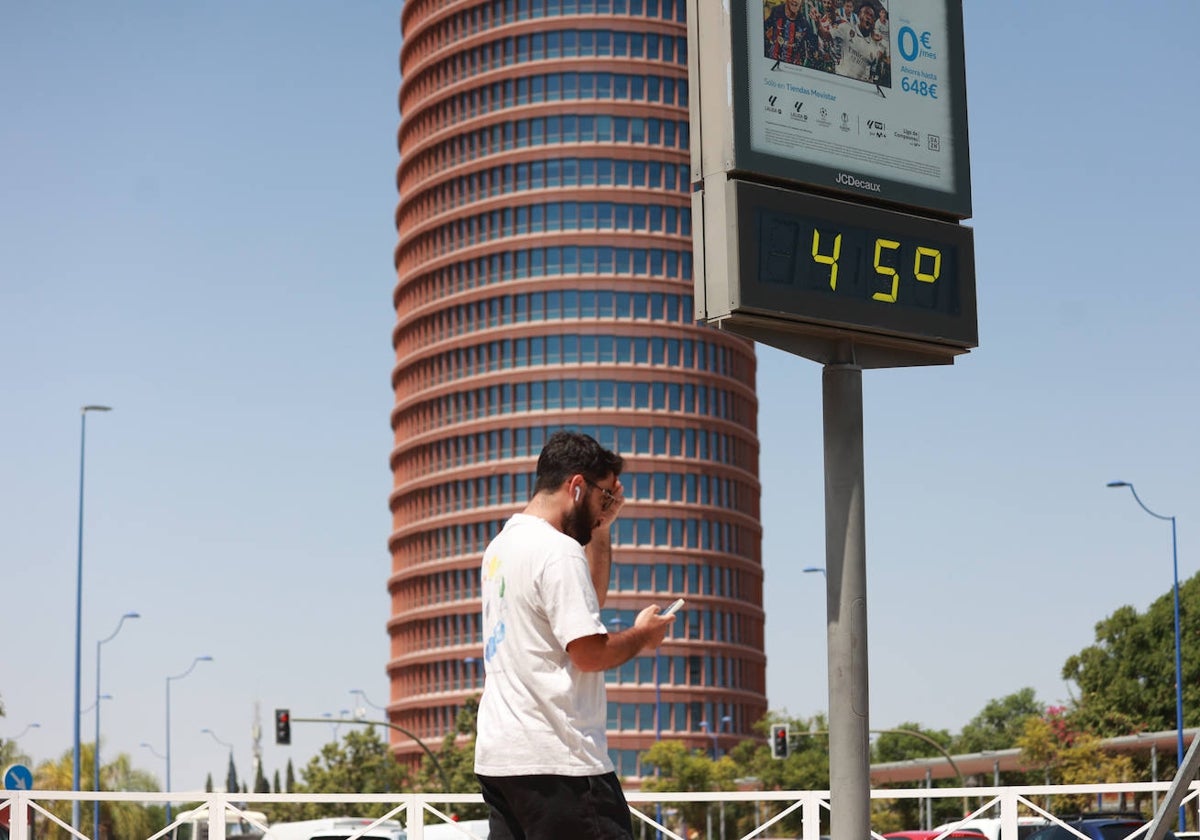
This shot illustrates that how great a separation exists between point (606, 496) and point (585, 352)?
110605 mm

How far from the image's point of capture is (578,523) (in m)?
5.75

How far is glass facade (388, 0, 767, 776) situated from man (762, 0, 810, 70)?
10417 cm

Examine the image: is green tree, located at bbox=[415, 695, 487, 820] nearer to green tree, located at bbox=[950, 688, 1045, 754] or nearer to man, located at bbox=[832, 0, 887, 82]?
green tree, located at bbox=[950, 688, 1045, 754]

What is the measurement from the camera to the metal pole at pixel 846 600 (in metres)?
8.39

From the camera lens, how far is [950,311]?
889cm

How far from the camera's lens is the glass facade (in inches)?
4562

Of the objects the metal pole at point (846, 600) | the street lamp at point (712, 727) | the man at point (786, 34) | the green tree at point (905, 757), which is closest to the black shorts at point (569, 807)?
the metal pole at point (846, 600)

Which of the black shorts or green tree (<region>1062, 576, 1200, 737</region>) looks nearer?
the black shorts

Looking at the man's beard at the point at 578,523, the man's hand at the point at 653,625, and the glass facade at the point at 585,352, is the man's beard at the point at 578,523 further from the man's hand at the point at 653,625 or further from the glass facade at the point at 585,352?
the glass facade at the point at 585,352

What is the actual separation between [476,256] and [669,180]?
14.4 meters

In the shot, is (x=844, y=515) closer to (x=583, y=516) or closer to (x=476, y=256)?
(x=583, y=516)

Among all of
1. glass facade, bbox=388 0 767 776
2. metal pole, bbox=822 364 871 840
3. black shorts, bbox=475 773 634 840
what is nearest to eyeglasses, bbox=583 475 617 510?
black shorts, bbox=475 773 634 840

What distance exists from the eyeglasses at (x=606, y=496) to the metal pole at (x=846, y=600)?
9.82 ft

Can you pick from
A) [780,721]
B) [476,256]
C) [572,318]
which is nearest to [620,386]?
[572,318]
